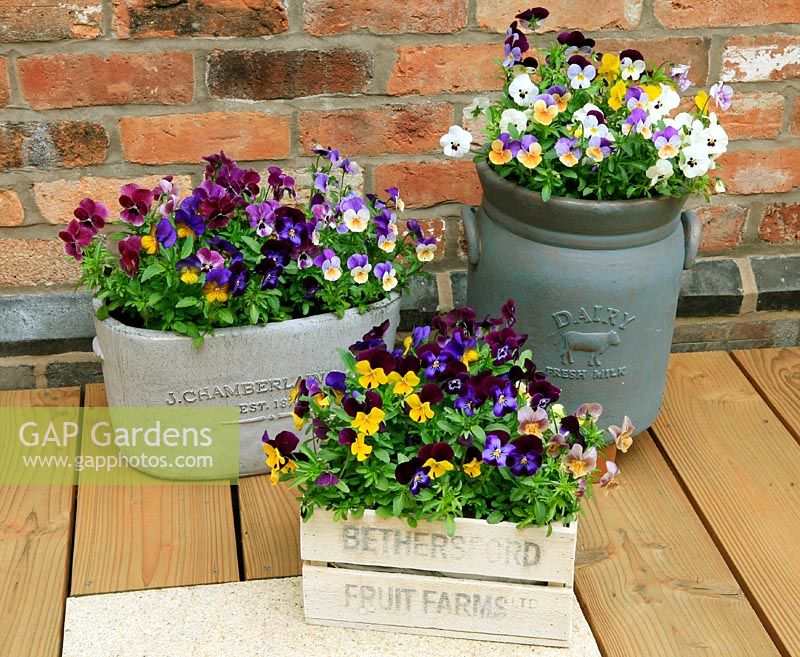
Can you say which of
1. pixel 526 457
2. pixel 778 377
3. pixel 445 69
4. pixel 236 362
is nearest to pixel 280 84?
pixel 445 69

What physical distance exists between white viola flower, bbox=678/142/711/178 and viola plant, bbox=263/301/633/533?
1.22 ft

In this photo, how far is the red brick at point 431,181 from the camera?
6.56 feet

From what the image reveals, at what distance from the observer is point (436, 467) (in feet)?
4.49

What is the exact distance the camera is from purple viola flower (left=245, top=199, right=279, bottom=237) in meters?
1.65

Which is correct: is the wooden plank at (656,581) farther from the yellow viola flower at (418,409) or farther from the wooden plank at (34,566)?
the wooden plank at (34,566)

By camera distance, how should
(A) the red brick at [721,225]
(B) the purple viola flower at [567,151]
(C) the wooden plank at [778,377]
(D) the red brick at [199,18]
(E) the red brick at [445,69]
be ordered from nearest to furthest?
(B) the purple viola flower at [567,151] < (D) the red brick at [199,18] < (E) the red brick at [445,69] < (C) the wooden plank at [778,377] < (A) the red brick at [721,225]

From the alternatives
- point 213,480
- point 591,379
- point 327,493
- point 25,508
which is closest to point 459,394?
point 327,493

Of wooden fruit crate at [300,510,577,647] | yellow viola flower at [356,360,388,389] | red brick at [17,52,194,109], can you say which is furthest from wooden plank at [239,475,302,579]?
red brick at [17,52,194,109]

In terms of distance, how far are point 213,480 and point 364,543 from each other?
1.57 ft

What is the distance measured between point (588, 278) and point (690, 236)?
0.24m

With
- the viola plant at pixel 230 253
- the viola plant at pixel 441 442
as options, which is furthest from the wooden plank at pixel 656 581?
the viola plant at pixel 230 253

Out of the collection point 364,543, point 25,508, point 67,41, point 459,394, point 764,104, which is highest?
point 67,41

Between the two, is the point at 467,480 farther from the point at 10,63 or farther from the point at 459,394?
the point at 10,63

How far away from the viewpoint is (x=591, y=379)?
1734 millimetres
